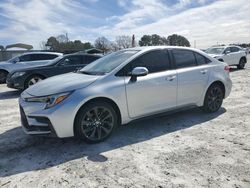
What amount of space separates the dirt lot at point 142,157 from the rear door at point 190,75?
54cm

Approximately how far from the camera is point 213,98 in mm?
5840

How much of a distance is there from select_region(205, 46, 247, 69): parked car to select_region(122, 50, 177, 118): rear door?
10863mm

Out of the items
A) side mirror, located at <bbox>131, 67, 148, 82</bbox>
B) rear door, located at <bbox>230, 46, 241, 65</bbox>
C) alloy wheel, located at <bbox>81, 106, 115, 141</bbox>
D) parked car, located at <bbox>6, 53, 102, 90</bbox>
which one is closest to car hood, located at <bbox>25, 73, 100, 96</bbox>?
alloy wheel, located at <bbox>81, 106, 115, 141</bbox>

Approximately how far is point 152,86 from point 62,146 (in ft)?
6.24

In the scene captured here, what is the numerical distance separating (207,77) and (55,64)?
603 centimetres

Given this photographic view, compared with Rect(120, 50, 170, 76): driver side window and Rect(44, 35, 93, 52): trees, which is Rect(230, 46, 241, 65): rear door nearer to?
Rect(120, 50, 170, 76): driver side window

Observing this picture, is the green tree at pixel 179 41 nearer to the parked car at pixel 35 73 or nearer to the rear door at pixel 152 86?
the parked car at pixel 35 73

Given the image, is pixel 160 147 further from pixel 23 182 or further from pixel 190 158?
pixel 23 182

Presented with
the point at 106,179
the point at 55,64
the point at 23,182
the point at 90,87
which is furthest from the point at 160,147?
the point at 55,64

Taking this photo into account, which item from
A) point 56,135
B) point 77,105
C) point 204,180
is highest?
point 77,105

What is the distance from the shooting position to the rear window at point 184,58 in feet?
17.2

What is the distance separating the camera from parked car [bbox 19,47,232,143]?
3.96 meters

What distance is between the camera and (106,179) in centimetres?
317

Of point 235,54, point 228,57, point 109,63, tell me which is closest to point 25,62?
point 109,63
